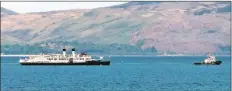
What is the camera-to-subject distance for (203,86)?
325 feet

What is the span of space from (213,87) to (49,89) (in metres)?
21.4

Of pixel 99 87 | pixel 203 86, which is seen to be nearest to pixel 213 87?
pixel 203 86

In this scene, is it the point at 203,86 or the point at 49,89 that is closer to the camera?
the point at 49,89

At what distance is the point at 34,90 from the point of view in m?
90.4

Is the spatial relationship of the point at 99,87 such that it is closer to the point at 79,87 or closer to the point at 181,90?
the point at 79,87

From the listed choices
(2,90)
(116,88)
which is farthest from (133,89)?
(2,90)

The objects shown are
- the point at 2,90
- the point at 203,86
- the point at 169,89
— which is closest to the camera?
the point at 2,90

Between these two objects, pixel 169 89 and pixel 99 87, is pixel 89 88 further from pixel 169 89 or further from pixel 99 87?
pixel 169 89

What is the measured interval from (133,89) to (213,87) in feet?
37.0

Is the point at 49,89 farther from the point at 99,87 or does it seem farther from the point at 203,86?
the point at 203,86

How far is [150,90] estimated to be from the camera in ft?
298

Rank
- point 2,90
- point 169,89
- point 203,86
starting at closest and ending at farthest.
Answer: point 2,90, point 169,89, point 203,86

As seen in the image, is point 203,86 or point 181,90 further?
point 203,86

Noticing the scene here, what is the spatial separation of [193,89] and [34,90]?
64.0ft
